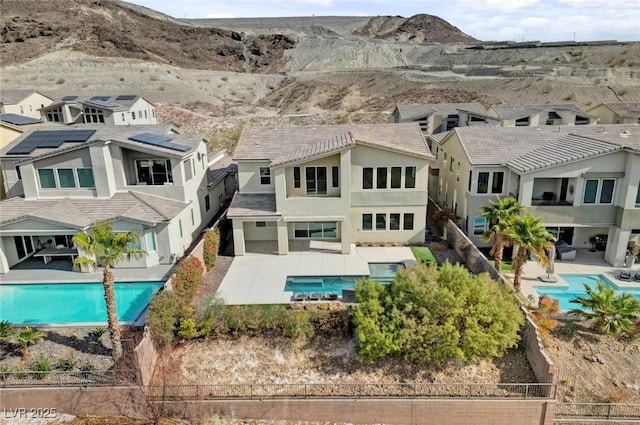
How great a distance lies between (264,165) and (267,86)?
78.3 m

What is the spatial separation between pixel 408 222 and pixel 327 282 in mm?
7591

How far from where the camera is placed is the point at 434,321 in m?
16.4

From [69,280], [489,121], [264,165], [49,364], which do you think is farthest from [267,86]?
[49,364]

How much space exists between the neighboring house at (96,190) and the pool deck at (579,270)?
1967cm

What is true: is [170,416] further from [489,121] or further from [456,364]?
[489,121]

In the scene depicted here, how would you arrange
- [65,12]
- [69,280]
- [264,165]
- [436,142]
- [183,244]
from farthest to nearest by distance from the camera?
1. [65,12]
2. [436,142]
3. [264,165]
4. [183,244]
5. [69,280]

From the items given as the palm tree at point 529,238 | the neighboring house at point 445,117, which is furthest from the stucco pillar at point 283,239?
the neighboring house at point 445,117

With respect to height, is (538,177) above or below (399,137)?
below

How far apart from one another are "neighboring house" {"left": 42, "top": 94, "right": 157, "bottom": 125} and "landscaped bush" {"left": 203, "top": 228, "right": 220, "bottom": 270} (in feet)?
96.9

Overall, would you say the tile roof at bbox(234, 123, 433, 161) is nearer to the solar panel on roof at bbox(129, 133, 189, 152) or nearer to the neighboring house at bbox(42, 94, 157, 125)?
the solar panel on roof at bbox(129, 133, 189, 152)

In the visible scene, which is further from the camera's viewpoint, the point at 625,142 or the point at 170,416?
the point at 625,142

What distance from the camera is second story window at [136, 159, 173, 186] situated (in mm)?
26516

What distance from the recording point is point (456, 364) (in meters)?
16.9

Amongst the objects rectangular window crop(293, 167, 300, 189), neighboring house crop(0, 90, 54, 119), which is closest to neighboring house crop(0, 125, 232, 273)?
rectangular window crop(293, 167, 300, 189)
